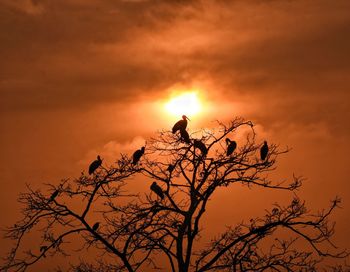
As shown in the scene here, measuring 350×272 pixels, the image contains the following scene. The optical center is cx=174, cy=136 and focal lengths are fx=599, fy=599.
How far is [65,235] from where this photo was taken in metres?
15.1

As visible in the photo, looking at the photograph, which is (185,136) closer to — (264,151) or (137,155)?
(137,155)

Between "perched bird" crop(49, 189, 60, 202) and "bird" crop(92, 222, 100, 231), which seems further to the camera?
"bird" crop(92, 222, 100, 231)

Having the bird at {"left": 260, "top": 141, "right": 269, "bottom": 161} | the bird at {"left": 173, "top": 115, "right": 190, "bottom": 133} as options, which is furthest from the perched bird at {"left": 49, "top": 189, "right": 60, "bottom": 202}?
the bird at {"left": 260, "top": 141, "right": 269, "bottom": 161}

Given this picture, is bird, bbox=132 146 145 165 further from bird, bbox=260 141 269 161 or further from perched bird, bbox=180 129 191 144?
bird, bbox=260 141 269 161

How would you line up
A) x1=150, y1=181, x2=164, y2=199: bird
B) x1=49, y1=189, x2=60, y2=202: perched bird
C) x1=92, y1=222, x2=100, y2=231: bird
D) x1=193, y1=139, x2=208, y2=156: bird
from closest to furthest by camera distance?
x1=193, y1=139, x2=208, y2=156: bird → x1=49, y1=189, x2=60, y2=202: perched bird → x1=150, y1=181, x2=164, y2=199: bird → x1=92, y1=222, x2=100, y2=231: bird

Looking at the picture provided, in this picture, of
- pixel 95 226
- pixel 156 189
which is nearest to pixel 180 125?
pixel 156 189

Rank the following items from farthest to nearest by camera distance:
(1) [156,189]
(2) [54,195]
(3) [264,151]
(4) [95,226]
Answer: (4) [95,226], (1) [156,189], (2) [54,195], (3) [264,151]

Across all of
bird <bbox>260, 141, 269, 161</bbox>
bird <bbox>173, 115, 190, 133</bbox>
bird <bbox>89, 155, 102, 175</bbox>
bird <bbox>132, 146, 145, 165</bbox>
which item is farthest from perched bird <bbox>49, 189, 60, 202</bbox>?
bird <bbox>260, 141, 269, 161</bbox>

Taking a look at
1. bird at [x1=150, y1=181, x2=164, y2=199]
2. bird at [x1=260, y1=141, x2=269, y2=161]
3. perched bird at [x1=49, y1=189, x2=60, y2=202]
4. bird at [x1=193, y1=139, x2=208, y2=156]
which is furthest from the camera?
bird at [x1=150, y1=181, x2=164, y2=199]

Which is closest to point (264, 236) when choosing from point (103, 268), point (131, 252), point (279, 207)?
point (279, 207)

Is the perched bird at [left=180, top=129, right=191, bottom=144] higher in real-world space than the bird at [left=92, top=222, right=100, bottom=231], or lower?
higher

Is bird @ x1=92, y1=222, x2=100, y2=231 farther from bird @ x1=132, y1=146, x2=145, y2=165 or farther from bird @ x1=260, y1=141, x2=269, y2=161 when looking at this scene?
bird @ x1=260, y1=141, x2=269, y2=161

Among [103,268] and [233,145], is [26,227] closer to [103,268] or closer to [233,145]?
[103,268]

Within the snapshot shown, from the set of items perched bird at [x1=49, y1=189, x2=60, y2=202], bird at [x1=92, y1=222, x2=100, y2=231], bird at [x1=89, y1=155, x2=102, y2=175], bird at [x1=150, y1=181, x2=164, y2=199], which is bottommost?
bird at [x1=92, y1=222, x2=100, y2=231]
